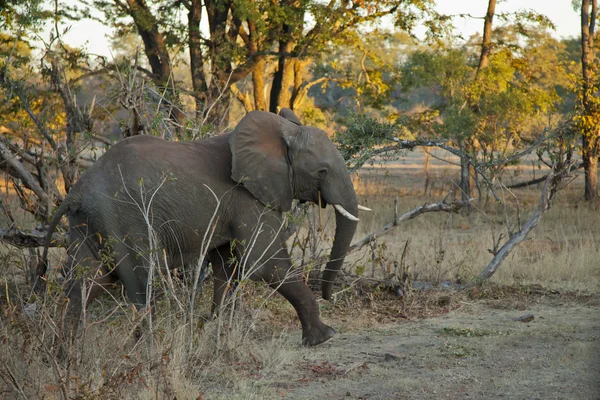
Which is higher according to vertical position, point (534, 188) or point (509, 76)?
point (509, 76)

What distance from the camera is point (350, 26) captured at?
16766 mm

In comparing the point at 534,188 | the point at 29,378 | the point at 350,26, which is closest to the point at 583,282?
the point at 29,378

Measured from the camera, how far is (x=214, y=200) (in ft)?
22.5

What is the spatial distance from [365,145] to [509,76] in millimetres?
10800

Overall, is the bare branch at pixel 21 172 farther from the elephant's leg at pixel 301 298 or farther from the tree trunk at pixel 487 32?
the tree trunk at pixel 487 32

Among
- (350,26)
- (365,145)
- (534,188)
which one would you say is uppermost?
(350,26)

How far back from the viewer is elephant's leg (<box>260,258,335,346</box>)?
6.87m

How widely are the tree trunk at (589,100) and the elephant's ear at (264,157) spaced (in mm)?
10865

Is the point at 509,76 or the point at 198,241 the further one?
the point at 509,76

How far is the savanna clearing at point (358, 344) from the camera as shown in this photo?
498 centimetres

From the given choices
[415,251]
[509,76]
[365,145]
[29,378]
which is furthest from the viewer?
[509,76]

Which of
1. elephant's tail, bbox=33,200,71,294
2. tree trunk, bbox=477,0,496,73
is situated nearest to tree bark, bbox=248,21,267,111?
tree trunk, bbox=477,0,496,73

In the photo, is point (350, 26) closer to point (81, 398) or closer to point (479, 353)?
point (479, 353)

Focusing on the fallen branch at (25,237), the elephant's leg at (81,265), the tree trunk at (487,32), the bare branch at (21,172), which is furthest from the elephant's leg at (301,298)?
the tree trunk at (487,32)
